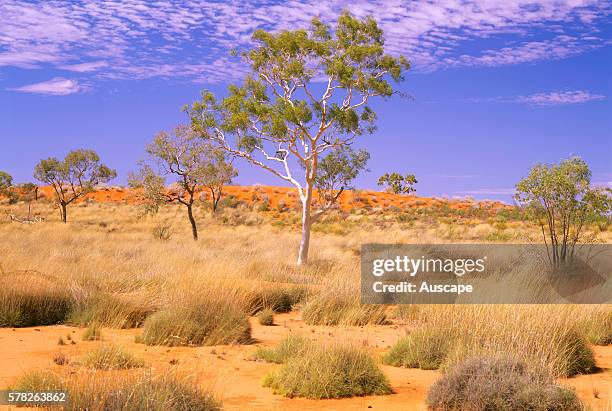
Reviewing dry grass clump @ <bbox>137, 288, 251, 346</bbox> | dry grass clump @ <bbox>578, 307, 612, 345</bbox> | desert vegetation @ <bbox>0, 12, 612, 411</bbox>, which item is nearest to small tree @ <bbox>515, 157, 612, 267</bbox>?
desert vegetation @ <bbox>0, 12, 612, 411</bbox>

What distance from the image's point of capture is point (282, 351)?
9453mm

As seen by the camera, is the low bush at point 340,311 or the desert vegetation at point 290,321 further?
the low bush at point 340,311

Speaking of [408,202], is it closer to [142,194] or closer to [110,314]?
[142,194]

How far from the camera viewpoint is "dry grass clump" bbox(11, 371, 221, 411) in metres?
5.62

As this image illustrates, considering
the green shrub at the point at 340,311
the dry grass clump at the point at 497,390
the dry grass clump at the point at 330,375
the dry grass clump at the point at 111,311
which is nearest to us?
the dry grass clump at the point at 497,390

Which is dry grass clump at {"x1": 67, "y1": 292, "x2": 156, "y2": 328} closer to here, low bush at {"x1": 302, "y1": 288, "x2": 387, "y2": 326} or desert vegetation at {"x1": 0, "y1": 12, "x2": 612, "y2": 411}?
desert vegetation at {"x1": 0, "y1": 12, "x2": 612, "y2": 411}

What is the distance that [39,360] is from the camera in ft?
28.9

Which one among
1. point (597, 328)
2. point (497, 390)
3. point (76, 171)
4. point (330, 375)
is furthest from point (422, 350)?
point (76, 171)

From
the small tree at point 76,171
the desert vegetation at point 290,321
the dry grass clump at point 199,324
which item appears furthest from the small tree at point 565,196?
the small tree at point 76,171

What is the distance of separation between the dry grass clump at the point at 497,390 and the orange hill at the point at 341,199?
181ft

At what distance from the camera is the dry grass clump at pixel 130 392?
5625mm

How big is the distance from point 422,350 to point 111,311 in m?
5.64

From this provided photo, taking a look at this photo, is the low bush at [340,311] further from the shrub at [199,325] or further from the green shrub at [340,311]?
the shrub at [199,325]

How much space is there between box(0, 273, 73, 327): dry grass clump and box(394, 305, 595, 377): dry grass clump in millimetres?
6457
